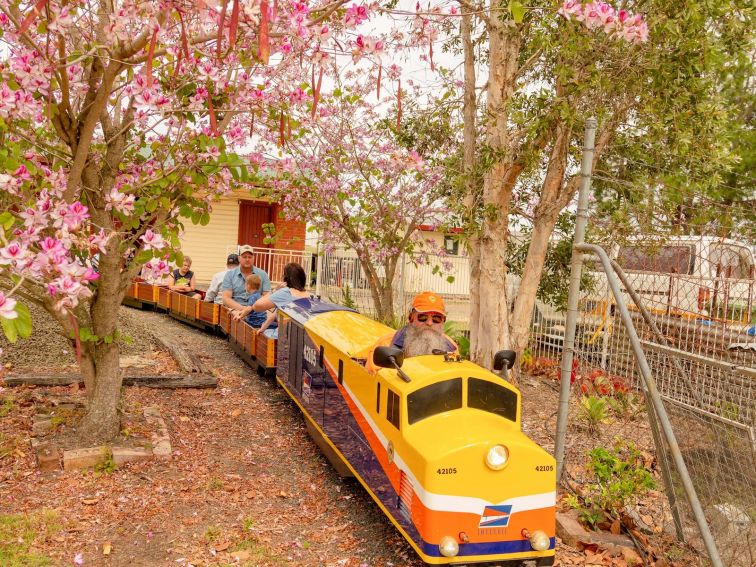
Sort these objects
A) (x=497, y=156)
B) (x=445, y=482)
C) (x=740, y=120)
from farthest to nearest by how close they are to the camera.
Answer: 1. (x=740, y=120)
2. (x=497, y=156)
3. (x=445, y=482)

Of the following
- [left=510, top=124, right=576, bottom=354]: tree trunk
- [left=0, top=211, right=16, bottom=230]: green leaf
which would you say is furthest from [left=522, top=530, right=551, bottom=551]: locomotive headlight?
[left=510, top=124, right=576, bottom=354]: tree trunk

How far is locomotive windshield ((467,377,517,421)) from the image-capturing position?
4441 mm

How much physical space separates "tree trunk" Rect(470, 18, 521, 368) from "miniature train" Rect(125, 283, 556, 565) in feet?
12.4

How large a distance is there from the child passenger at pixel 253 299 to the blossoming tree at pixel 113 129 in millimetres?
4094

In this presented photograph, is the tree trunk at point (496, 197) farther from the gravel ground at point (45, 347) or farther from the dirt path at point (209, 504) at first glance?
the gravel ground at point (45, 347)

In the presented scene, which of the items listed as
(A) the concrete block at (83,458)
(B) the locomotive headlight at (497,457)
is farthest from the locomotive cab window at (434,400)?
(A) the concrete block at (83,458)

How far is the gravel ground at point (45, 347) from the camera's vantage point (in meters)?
8.40

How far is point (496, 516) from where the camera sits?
13.0ft

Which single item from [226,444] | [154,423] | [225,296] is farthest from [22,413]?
[225,296]

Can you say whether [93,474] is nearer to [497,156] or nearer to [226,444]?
[226,444]

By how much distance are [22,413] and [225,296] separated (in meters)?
5.49

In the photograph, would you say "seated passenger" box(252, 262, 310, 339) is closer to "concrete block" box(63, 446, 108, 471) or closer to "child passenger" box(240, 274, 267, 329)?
"child passenger" box(240, 274, 267, 329)

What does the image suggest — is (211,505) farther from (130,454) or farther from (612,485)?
(612,485)

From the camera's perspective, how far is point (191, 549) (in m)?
4.54
